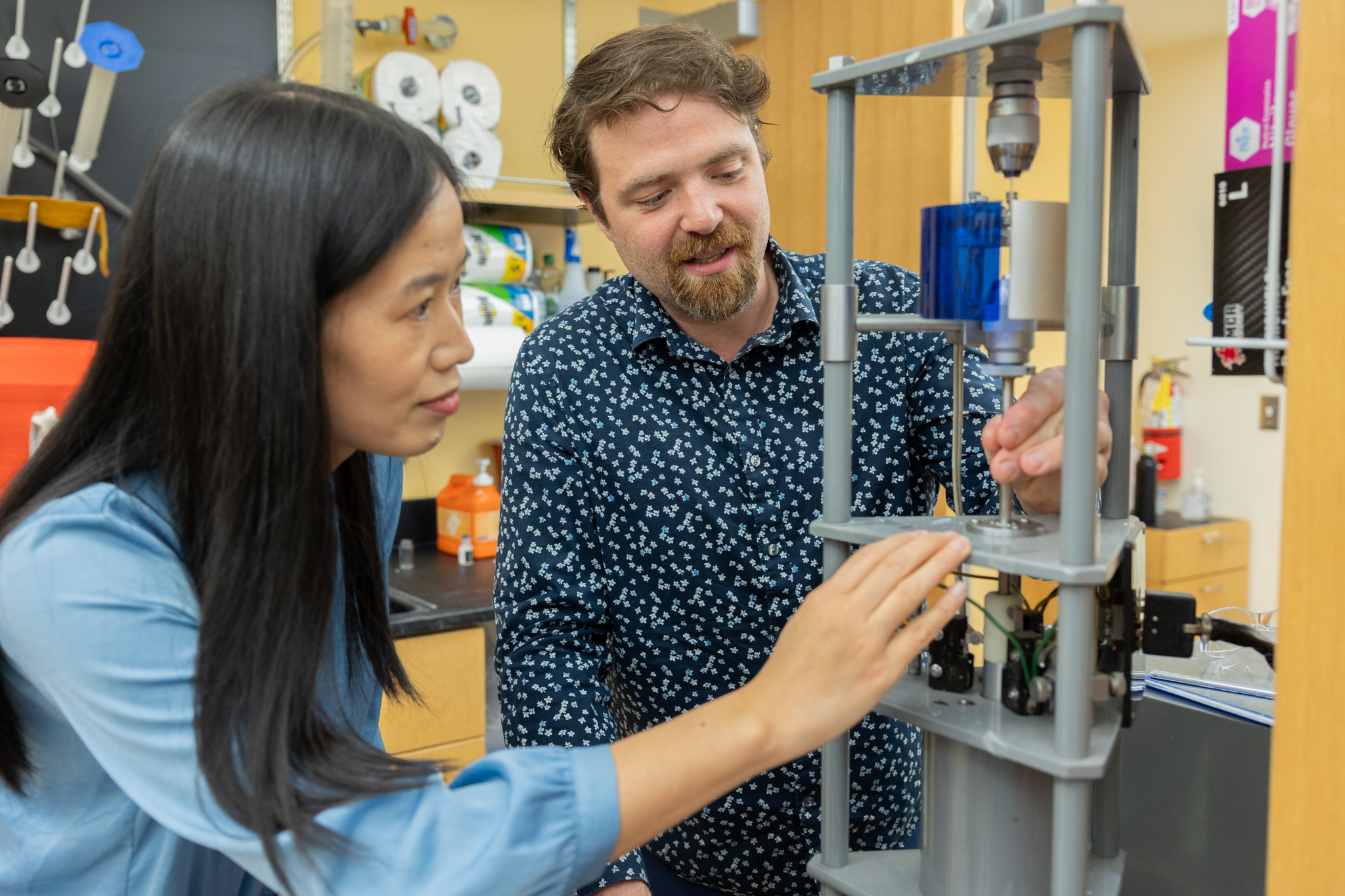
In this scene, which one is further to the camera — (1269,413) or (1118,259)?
(1269,413)

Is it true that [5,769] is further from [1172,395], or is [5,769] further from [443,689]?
[1172,395]

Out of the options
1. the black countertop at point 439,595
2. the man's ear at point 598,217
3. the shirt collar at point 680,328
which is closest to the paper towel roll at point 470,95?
the black countertop at point 439,595

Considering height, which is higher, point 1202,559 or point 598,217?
point 598,217

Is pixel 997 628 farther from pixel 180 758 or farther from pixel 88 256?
pixel 88 256

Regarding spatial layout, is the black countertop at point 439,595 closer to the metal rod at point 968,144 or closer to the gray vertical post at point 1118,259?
the gray vertical post at point 1118,259

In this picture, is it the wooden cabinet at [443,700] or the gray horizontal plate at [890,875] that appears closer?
the gray horizontal plate at [890,875]

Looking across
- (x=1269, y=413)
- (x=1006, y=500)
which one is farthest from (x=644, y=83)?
(x=1269, y=413)

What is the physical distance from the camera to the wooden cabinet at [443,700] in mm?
1897

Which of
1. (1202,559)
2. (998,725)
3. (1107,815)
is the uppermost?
(998,725)

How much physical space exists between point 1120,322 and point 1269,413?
3.58 meters

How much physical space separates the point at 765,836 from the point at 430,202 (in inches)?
30.6

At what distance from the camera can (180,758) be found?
0.66 m

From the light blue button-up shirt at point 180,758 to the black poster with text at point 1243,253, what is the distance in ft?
1.62

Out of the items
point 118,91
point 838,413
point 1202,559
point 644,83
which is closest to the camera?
point 838,413
